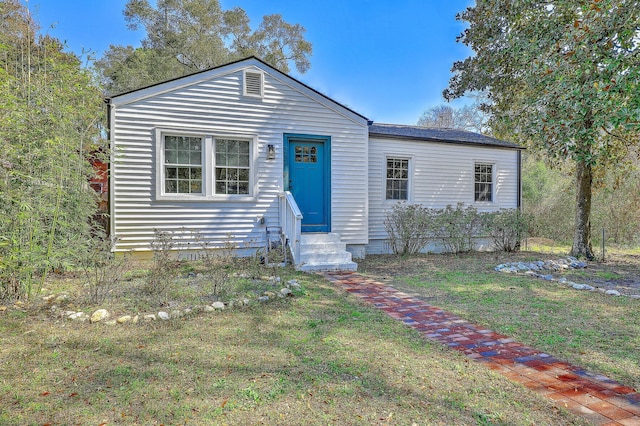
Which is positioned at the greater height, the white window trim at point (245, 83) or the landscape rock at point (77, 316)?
the white window trim at point (245, 83)

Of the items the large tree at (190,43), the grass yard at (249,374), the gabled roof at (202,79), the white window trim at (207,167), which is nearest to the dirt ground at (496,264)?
the grass yard at (249,374)

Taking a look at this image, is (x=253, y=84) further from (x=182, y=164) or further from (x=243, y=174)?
(x=182, y=164)

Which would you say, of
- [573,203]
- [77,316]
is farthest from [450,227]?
[77,316]

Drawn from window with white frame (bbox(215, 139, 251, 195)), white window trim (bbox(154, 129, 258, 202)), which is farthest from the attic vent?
window with white frame (bbox(215, 139, 251, 195))

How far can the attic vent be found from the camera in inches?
307

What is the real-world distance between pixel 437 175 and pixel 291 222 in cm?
500

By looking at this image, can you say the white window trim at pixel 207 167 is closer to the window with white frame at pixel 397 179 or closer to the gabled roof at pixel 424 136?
the gabled roof at pixel 424 136

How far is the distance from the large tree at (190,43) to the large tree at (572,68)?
1319cm

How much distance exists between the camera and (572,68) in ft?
19.6

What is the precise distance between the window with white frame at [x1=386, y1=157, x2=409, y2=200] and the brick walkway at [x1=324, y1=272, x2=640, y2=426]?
17.8 feet

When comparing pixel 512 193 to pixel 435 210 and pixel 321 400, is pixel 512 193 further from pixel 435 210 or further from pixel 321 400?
pixel 321 400

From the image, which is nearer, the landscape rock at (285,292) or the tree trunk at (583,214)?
the landscape rock at (285,292)

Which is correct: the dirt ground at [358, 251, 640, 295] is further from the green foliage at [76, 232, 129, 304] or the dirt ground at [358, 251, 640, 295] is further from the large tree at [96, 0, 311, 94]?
the large tree at [96, 0, 311, 94]

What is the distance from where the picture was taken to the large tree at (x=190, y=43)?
1892 cm
